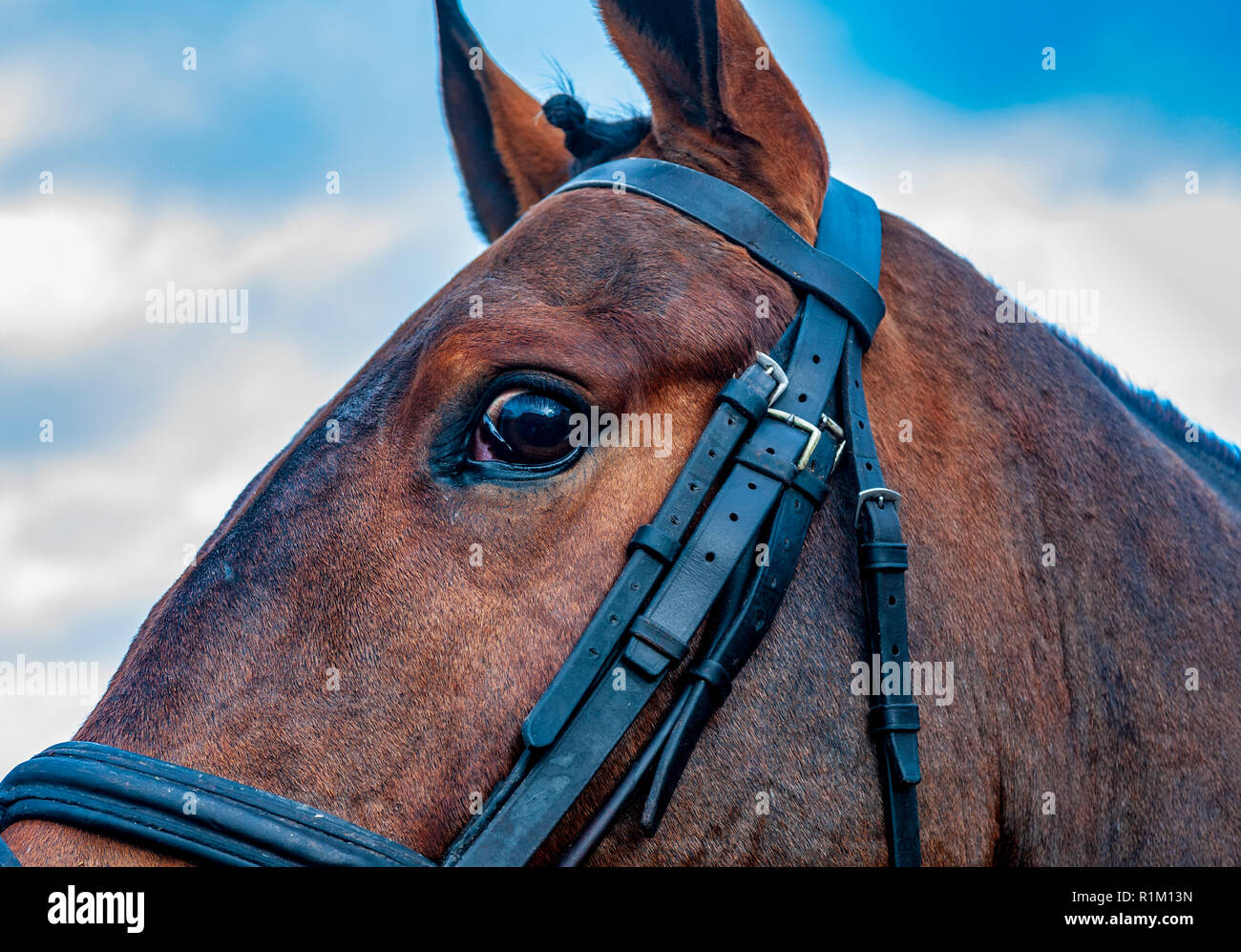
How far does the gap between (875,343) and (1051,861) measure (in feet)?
4.65

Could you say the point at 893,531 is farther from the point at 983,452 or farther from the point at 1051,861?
the point at 1051,861

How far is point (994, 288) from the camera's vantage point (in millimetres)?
3186

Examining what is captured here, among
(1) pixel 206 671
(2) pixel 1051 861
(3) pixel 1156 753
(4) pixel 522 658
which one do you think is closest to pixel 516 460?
(4) pixel 522 658

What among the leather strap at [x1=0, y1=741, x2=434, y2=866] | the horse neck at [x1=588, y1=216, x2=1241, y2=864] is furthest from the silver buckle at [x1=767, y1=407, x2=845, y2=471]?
the leather strap at [x1=0, y1=741, x2=434, y2=866]

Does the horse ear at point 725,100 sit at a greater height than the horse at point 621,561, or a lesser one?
greater

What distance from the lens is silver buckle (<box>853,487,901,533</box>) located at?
2.38 meters

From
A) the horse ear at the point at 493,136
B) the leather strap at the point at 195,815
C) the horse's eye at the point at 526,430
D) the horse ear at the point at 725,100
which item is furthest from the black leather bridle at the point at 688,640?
the horse ear at the point at 493,136

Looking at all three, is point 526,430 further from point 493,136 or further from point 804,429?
point 493,136

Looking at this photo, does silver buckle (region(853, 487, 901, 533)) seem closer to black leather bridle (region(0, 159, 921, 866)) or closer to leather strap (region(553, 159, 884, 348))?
black leather bridle (region(0, 159, 921, 866))

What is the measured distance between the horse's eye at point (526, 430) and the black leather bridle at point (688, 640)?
29 centimetres

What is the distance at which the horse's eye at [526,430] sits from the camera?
89.7 inches

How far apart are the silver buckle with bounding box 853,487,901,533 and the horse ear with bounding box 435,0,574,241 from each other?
1.94 metres

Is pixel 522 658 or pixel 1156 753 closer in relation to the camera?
pixel 522 658

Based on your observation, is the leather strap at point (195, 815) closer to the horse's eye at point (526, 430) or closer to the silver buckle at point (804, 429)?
the horse's eye at point (526, 430)
